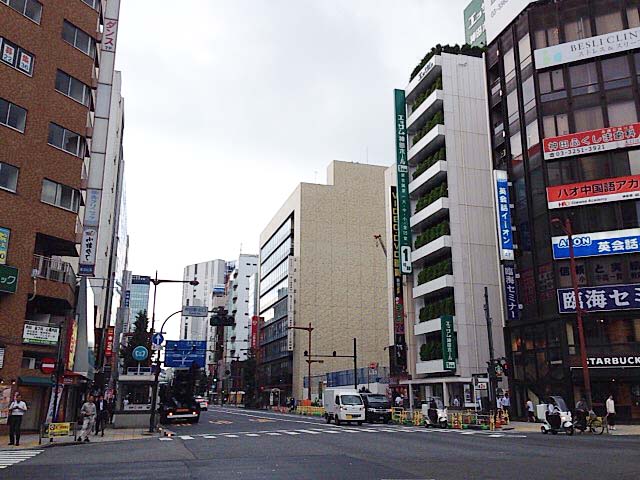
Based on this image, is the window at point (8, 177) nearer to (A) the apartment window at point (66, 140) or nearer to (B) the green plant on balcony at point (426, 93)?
(A) the apartment window at point (66, 140)

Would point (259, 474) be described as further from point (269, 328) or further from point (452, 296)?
point (269, 328)

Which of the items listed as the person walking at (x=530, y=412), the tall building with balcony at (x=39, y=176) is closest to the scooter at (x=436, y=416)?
the person walking at (x=530, y=412)

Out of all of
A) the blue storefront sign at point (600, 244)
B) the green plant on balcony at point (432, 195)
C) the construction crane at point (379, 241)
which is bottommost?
the blue storefront sign at point (600, 244)

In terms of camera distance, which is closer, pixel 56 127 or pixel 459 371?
pixel 56 127

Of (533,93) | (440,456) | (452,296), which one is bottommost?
(440,456)

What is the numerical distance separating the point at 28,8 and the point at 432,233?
113ft

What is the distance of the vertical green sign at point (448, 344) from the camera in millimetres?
46500

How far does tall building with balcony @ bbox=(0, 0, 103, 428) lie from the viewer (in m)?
28.9

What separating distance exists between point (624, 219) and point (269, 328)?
236ft

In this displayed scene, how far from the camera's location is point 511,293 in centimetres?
4031

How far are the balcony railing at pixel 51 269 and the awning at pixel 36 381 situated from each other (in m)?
5.14

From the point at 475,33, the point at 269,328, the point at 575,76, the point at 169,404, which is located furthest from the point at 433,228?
the point at 269,328

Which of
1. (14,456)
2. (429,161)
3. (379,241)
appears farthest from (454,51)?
(14,456)

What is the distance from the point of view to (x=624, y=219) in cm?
3659
